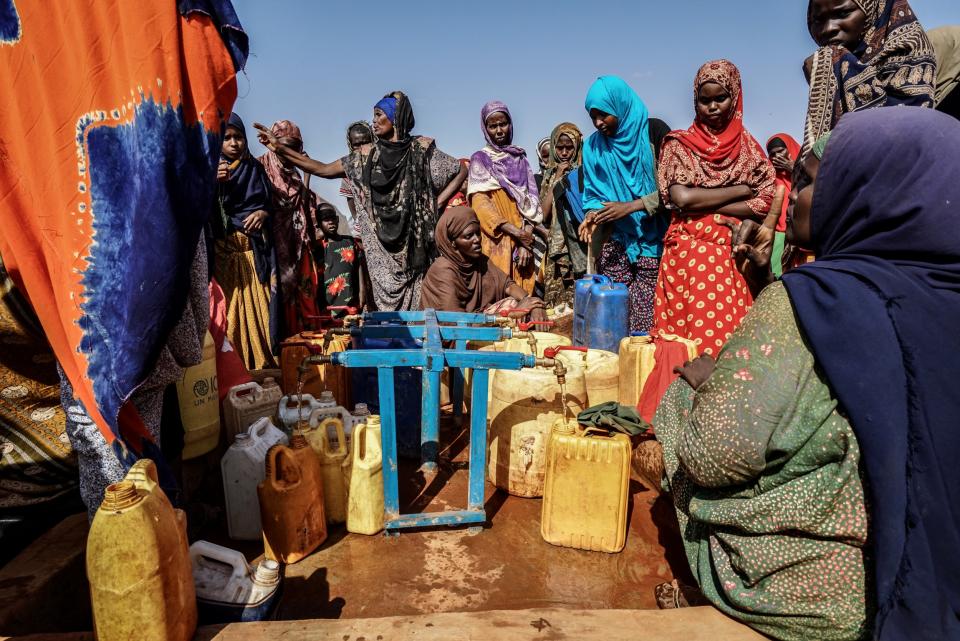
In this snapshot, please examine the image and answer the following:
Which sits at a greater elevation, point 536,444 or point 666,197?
point 666,197

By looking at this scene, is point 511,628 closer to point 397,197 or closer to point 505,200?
point 397,197

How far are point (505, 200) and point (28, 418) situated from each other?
5063 millimetres

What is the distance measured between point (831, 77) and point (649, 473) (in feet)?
9.39

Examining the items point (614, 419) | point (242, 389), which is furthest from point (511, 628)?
point (242, 389)

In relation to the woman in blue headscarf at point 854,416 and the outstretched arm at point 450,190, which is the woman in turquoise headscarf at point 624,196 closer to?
the outstretched arm at point 450,190

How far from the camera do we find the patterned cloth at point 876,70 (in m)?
2.93

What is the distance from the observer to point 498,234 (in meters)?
5.98

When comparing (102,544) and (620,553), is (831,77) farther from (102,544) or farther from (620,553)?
(102,544)

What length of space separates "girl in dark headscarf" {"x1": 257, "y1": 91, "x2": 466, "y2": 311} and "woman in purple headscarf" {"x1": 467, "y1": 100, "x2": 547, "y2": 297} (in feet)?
1.56

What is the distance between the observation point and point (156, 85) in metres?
1.70

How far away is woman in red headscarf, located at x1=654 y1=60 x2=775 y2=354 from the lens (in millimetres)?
3822

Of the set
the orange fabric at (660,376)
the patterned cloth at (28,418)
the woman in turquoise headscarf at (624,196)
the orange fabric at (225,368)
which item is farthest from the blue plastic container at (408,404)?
the woman in turquoise headscarf at (624,196)

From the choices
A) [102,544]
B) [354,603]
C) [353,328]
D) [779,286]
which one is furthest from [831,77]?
[102,544]

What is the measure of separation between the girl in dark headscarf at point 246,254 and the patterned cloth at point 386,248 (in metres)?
0.96
